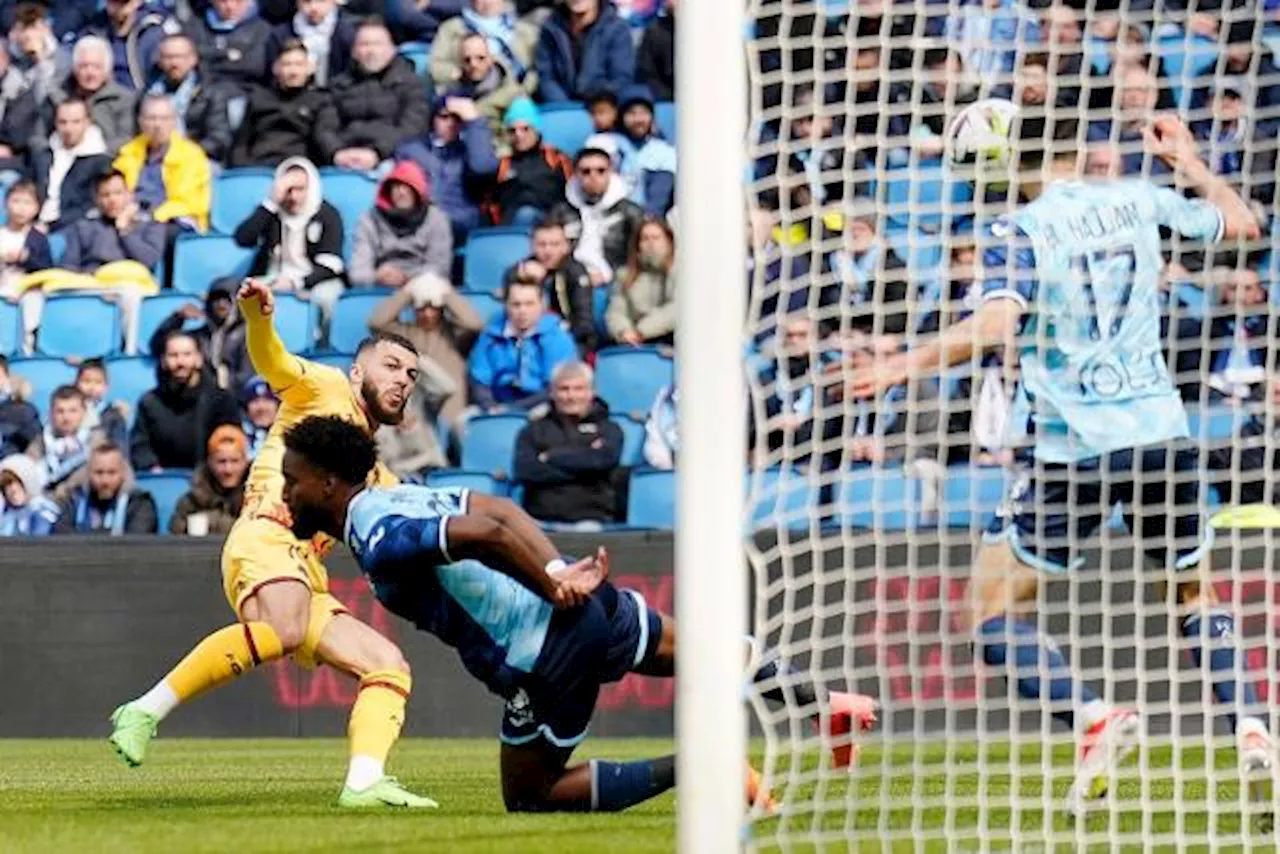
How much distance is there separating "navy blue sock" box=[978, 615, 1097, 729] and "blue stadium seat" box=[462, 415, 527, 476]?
5.46 meters

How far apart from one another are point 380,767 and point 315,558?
53.5 inches

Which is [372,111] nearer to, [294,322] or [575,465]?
[294,322]

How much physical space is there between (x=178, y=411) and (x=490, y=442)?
1.64 metres

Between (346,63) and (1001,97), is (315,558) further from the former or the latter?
(346,63)

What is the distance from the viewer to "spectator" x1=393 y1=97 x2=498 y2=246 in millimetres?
14984

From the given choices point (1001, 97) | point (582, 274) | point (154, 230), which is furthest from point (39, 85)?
point (1001, 97)

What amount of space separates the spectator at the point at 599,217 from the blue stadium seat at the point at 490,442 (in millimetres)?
973

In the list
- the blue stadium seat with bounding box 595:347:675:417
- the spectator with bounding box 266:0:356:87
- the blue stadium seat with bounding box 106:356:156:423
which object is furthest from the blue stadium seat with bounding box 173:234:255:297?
the blue stadium seat with bounding box 595:347:675:417

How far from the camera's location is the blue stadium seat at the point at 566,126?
1504 centimetres

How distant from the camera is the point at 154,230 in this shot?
49.9 ft

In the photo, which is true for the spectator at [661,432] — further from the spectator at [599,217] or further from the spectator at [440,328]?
the spectator at [440,328]

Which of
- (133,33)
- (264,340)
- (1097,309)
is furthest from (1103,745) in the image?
(133,33)

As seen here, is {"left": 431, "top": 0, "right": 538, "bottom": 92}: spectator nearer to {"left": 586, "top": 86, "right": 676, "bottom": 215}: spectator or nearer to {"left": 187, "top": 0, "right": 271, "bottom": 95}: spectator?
{"left": 586, "top": 86, "right": 676, "bottom": 215}: spectator

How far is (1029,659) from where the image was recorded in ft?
27.8
